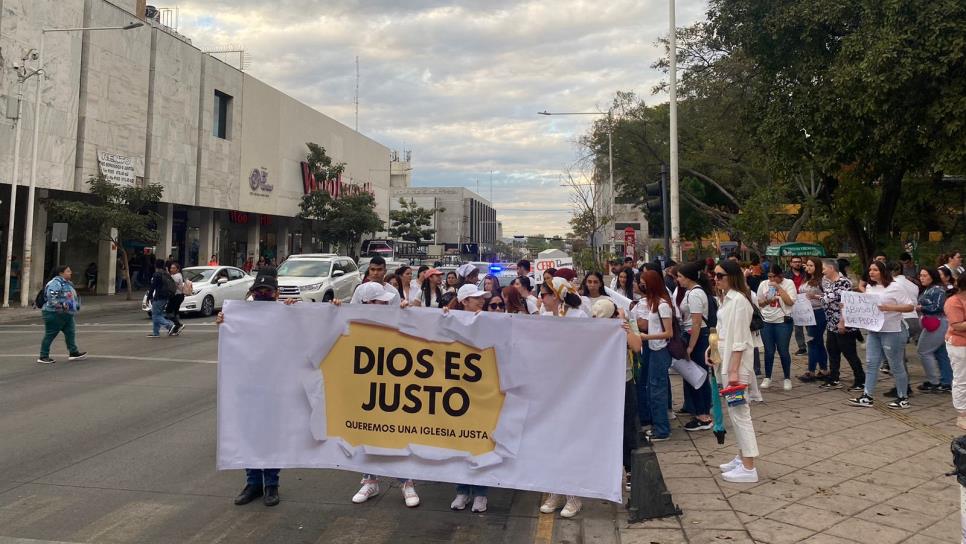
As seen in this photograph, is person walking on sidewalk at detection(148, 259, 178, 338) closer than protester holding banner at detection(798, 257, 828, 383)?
No

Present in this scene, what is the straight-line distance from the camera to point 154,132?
28938 millimetres

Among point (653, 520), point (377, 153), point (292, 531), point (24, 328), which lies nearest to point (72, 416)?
point (292, 531)

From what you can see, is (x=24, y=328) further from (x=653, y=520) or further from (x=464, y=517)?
(x=653, y=520)

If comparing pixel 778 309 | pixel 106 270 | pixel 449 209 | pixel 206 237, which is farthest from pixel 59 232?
pixel 449 209

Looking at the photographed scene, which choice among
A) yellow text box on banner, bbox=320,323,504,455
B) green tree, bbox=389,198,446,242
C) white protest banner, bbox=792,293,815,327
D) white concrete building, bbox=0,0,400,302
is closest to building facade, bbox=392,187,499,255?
green tree, bbox=389,198,446,242

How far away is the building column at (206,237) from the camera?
35.5 meters

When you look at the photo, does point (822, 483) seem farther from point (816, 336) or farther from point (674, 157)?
point (674, 157)

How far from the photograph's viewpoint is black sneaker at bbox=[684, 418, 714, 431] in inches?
282

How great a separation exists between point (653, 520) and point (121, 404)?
22.4 ft

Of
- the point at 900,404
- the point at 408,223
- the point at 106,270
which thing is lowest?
the point at 900,404

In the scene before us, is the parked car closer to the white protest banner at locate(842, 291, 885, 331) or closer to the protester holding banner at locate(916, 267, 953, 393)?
the white protest banner at locate(842, 291, 885, 331)

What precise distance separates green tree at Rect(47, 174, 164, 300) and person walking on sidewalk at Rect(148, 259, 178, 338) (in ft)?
32.9

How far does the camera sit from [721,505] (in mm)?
4902

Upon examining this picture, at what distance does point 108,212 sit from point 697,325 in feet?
74.0
